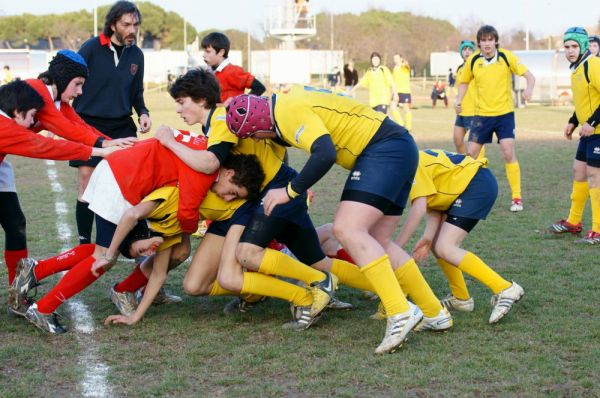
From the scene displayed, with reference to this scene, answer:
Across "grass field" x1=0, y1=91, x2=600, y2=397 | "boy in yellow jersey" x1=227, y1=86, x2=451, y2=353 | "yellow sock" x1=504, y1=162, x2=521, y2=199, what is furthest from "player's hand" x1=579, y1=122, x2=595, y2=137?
"boy in yellow jersey" x1=227, y1=86, x2=451, y2=353

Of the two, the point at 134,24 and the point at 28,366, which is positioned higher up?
the point at 134,24

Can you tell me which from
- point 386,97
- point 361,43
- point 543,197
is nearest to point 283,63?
point 361,43

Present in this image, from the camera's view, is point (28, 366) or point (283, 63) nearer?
point (28, 366)

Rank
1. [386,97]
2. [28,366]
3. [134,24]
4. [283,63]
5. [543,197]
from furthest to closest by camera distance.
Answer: [283,63] < [386,97] < [543,197] < [134,24] < [28,366]

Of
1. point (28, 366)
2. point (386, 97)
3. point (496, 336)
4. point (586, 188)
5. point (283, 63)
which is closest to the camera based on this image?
point (28, 366)

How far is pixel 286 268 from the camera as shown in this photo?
5363mm

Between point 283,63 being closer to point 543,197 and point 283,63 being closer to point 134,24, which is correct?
point 543,197

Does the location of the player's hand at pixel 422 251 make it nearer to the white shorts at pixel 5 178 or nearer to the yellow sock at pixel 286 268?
the yellow sock at pixel 286 268

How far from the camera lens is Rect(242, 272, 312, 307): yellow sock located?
17.4 feet

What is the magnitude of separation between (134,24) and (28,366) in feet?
10.5

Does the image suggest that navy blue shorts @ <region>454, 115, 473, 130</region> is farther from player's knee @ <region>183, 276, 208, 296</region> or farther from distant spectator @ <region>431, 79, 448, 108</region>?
distant spectator @ <region>431, 79, 448, 108</region>

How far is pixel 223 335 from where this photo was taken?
5.22 meters

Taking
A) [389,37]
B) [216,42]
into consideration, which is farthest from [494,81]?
[389,37]

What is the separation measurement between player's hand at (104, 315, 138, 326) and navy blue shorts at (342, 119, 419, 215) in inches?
62.4
